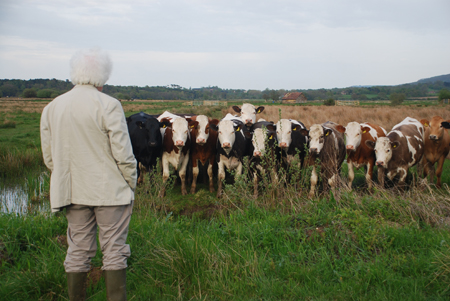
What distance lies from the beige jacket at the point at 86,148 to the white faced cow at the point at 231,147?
527cm

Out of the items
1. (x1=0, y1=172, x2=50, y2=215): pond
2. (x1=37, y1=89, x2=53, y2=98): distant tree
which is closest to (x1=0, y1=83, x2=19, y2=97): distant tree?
(x1=37, y1=89, x2=53, y2=98): distant tree

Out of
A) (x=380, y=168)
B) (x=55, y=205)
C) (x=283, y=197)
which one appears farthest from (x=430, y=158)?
(x=55, y=205)

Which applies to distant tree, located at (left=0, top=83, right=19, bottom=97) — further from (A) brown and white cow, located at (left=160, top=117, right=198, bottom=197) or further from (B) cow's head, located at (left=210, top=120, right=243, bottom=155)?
(B) cow's head, located at (left=210, top=120, right=243, bottom=155)

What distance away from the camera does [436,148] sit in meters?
9.34

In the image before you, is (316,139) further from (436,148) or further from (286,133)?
(436,148)

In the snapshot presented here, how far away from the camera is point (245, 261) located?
4160mm

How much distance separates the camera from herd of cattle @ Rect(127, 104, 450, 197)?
8.39m

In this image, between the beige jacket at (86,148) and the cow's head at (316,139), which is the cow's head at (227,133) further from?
the beige jacket at (86,148)

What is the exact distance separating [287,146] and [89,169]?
19.0 feet

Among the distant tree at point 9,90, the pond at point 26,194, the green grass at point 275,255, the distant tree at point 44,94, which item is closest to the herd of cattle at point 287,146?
the pond at point 26,194

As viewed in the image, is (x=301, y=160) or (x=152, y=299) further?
(x=301, y=160)

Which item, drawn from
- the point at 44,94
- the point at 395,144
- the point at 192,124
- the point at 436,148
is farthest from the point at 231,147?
the point at 44,94

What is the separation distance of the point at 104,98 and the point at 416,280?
3717mm

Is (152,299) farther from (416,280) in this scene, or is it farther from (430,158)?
(430,158)
